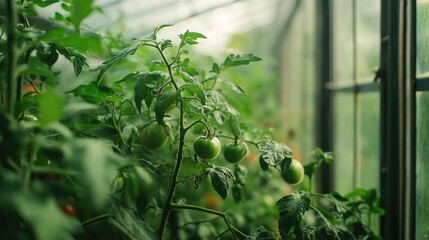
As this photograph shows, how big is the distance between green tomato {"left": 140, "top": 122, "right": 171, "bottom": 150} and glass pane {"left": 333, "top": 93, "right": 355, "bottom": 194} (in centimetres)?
142

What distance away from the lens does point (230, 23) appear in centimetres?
554

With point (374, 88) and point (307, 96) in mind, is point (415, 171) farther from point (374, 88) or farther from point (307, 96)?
point (307, 96)

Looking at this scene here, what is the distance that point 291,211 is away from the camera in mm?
816

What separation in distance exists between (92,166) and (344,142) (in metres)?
2.07

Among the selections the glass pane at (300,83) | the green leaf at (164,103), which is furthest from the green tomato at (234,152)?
the glass pane at (300,83)

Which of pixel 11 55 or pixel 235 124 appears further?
pixel 235 124

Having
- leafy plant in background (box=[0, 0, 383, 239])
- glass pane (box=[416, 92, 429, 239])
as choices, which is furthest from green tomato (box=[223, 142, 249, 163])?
glass pane (box=[416, 92, 429, 239])

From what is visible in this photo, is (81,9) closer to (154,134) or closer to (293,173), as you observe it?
(154,134)

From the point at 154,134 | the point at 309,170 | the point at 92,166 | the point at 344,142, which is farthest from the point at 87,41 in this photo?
the point at 344,142

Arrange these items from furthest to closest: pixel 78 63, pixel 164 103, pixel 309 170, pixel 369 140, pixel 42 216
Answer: pixel 369 140 < pixel 309 170 < pixel 78 63 < pixel 164 103 < pixel 42 216

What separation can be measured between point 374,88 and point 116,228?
1.22 metres

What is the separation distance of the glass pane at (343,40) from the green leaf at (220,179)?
1492 millimetres

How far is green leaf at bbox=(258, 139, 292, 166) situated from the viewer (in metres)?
0.81

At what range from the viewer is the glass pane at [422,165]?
1079mm
